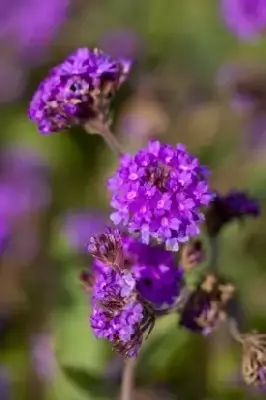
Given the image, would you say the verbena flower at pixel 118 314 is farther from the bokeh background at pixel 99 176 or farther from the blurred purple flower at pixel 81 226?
the blurred purple flower at pixel 81 226

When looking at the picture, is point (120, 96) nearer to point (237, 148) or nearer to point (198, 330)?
point (237, 148)

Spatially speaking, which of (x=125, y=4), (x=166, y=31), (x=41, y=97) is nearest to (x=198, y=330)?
(x=41, y=97)

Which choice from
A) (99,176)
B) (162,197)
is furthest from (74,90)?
(99,176)

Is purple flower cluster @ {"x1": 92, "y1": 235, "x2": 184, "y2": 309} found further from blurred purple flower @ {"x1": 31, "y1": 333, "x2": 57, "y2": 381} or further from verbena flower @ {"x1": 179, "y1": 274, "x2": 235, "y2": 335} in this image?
blurred purple flower @ {"x1": 31, "y1": 333, "x2": 57, "y2": 381}

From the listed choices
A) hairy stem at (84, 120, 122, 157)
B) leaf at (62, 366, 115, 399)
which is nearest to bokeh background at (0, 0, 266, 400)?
leaf at (62, 366, 115, 399)

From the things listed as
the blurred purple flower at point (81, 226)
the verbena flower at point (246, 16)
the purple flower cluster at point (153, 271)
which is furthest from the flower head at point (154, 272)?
the verbena flower at point (246, 16)

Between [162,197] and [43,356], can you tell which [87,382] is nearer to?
[43,356]
